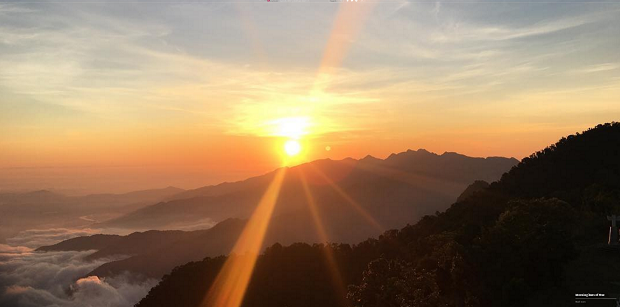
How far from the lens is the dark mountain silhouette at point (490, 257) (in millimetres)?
27766

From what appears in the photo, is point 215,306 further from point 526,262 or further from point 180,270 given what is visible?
point 526,262

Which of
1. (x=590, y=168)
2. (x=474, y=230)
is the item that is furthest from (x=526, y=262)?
(x=590, y=168)

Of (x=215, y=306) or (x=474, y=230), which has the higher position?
(x=474, y=230)

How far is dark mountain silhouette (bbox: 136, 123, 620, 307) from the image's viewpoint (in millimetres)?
27766

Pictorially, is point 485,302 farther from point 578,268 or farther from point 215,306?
point 215,306

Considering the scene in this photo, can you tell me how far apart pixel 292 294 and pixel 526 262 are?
133 feet

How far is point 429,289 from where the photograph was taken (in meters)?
31.3

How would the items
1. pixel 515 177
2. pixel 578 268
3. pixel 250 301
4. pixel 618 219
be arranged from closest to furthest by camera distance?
pixel 578 268, pixel 618 219, pixel 250 301, pixel 515 177

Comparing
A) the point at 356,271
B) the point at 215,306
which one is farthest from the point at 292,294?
the point at 215,306

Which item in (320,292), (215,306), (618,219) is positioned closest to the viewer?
(618,219)

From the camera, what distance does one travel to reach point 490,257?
29.7 m

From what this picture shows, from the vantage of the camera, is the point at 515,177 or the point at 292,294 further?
the point at 515,177

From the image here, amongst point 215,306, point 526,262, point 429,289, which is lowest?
point 215,306

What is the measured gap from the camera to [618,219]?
33438 millimetres
